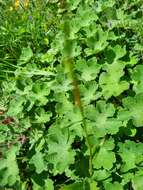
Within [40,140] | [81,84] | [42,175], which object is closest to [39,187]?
[42,175]

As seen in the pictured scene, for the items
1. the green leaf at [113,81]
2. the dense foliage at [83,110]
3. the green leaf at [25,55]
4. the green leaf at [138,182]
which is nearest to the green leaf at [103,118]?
Answer: the dense foliage at [83,110]

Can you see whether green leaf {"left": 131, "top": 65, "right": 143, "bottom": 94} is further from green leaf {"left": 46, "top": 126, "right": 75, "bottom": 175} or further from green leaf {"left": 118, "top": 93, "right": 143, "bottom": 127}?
green leaf {"left": 46, "top": 126, "right": 75, "bottom": 175}


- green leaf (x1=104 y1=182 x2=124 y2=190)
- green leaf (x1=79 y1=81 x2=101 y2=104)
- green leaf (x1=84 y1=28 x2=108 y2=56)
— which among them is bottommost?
green leaf (x1=104 y1=182 x2=124 y2=190)

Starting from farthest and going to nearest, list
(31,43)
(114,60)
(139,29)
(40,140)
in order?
(31,43), (139,29), (114,60), (40,140)

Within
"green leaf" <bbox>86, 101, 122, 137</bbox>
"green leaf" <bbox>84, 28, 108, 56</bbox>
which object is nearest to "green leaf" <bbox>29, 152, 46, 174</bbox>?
"green leaf" <bbox>86, 101, 122, 137</bbox>

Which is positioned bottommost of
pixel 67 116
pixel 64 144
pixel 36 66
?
pixel 64 144

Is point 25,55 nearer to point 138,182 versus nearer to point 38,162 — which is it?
point 38,162

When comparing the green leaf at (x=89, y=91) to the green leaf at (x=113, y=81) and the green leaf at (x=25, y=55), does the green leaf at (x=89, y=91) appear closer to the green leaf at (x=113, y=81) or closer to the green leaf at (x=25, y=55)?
the green leaf at (x=113, y=81)

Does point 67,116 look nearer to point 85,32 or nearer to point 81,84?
point 81,84
